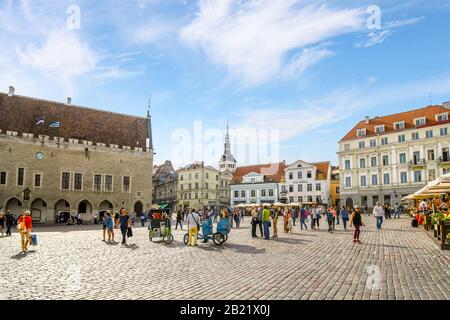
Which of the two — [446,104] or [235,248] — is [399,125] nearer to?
[446,104]

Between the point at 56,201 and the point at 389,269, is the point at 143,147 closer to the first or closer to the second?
the point at 56,201

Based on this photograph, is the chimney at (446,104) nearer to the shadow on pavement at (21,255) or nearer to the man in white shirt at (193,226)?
the man in white shirt at (193,226)

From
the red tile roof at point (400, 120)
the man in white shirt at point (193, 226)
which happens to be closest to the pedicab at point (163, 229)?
the man in white shirt at point (193, 226)

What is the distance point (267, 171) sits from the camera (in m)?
75.6

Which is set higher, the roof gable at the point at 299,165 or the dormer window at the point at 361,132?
the dormer window at the point at 361,132

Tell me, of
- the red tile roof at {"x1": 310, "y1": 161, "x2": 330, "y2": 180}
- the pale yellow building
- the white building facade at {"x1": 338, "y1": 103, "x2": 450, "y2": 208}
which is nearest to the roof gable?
the red tile roof at {"x1": 310, "y1": 161, "x2": 330, "y2": 180}

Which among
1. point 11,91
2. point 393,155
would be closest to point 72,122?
point 11,91

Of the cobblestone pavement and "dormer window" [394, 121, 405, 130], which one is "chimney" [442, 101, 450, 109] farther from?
the cobblestone pavement

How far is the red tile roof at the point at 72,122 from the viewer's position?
40719mm

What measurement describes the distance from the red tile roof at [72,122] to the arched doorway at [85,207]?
7876mm

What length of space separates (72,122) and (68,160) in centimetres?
556

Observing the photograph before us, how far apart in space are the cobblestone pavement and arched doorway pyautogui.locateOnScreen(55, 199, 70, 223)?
28927 mm

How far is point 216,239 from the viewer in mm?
15102
